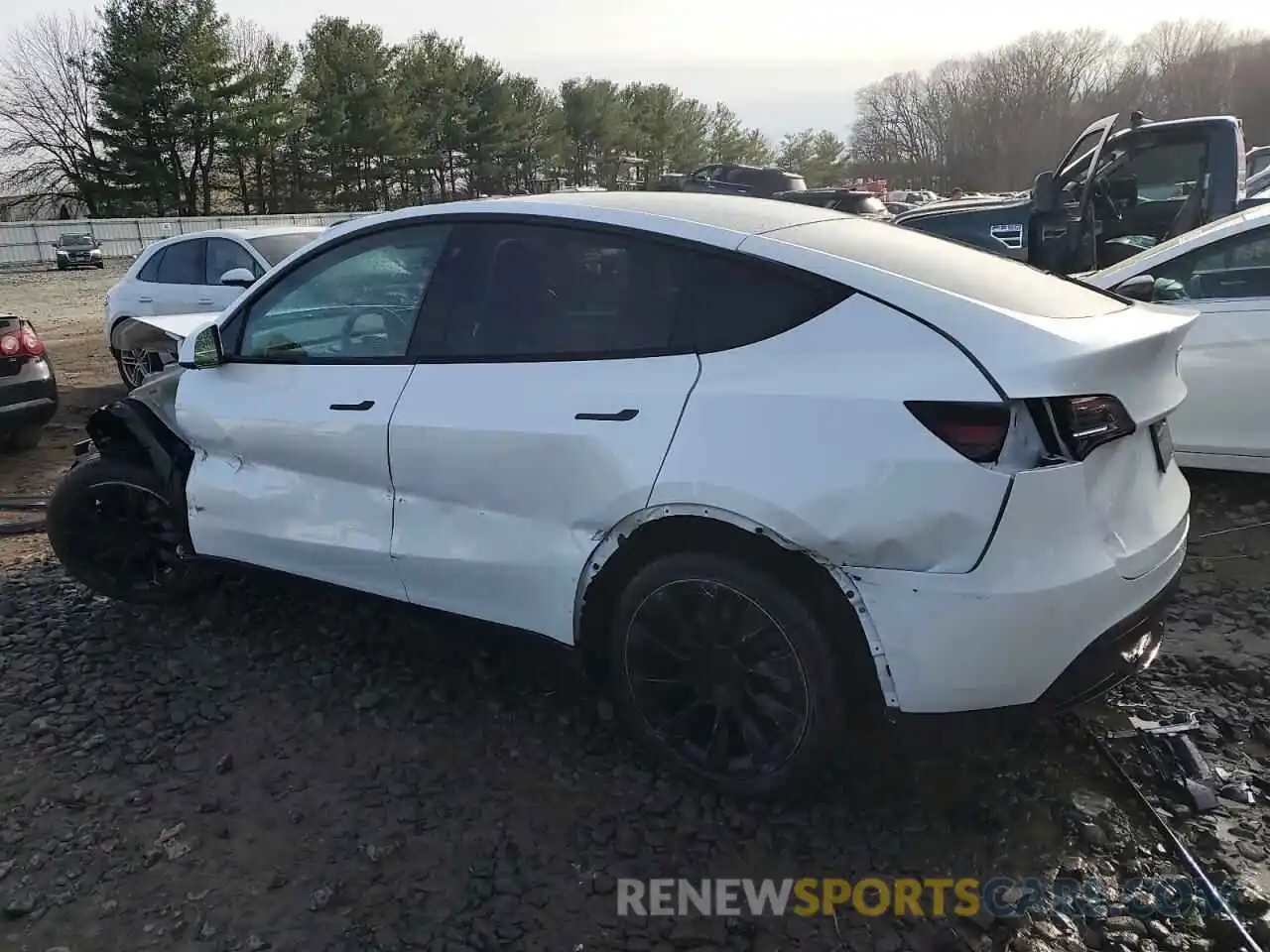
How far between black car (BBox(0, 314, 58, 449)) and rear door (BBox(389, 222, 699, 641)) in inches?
192

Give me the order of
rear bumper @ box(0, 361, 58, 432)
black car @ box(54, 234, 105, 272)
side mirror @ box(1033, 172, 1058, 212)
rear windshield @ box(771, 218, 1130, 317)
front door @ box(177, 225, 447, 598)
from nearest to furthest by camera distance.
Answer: rear windshield @ box(771, 218, 1130, 317) → front door @ box(177, 225, 447, 598) → rear bumper @ box(0, 361, 58, 432) → side mirror @ box(1033, 172, 1058, 212) → black car @ box(54, 234, 105, 272)

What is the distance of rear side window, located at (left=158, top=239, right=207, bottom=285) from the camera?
9312mm

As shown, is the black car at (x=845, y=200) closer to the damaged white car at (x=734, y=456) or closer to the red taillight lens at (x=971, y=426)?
the damaged white car at (x=734, y=456)

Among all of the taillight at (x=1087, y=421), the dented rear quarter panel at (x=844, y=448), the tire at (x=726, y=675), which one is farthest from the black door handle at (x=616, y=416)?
the taillight at (x=1087, y=421)

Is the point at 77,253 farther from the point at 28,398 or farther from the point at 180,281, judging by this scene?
the point at 28,398

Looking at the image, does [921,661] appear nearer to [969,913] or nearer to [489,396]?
[969,913]

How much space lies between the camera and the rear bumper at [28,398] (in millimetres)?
6719

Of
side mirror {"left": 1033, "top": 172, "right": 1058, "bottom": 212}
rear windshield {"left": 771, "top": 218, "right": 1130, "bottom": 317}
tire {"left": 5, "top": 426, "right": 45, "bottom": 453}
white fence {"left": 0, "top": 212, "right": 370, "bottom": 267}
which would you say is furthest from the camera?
white fence {"left": 0, "top": 212, "right": 370, "bottom": 267}

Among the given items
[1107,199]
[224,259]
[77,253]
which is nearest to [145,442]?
[224,259]

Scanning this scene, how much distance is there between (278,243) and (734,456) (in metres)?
7.54

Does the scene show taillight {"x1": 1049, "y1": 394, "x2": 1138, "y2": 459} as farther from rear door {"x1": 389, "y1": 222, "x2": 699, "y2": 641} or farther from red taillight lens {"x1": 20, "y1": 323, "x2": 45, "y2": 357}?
red taillight lens {"x1": 20, "y1": 323, "x2": 45, "y2": 357}

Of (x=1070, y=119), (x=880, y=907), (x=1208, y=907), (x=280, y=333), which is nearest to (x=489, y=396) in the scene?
(x=280, y=333)

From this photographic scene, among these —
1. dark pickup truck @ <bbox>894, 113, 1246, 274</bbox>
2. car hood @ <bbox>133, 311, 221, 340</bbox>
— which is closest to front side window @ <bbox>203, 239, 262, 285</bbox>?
car hood @ <bbox>133, 311, 221, 340</bbox>

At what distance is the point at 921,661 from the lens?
240 cm
